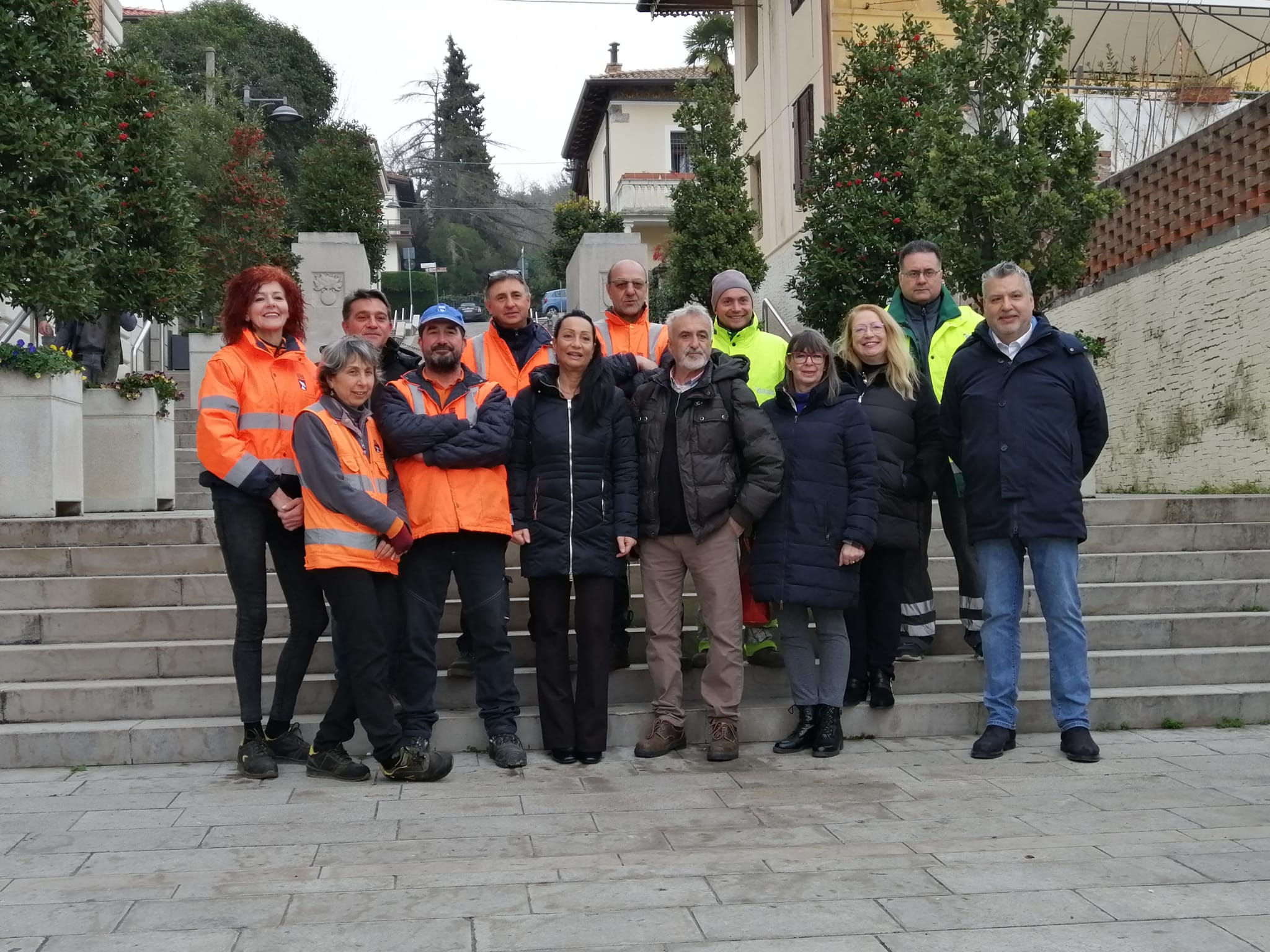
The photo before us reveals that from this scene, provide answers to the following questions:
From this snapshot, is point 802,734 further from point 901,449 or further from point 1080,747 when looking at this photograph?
point 901,449

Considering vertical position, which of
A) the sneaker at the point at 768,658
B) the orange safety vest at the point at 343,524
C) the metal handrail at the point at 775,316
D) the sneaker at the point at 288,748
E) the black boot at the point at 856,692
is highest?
the metal handrail at the point at 775,316

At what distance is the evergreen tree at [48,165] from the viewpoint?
906cm

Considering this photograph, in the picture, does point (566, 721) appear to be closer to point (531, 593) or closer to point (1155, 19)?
point (531, 593)

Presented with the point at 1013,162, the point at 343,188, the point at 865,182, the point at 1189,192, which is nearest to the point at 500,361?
the point at 1013,162

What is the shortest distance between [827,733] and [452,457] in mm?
Result: 2156

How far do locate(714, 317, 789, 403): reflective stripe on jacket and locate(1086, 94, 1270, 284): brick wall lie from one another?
585cm

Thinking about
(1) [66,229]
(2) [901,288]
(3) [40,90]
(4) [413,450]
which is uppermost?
(3) [40,90]

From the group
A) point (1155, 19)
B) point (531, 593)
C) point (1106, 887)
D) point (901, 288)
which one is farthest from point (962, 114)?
point (1155, 19)

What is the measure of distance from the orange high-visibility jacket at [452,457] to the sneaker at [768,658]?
166 cm

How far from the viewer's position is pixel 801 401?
6.27 metres

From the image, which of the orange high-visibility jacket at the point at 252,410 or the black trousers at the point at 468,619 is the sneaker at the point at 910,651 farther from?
the orange high-visibility jacket at the point at 252,410

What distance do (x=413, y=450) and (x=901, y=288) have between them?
9.47 ft

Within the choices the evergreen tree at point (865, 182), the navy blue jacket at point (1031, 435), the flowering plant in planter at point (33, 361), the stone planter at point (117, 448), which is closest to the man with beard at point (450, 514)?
the navy blue jacket at point (1031, 435)

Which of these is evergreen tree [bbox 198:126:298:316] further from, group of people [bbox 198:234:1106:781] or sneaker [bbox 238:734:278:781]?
sneaker [bbox 238:734:278:781]
